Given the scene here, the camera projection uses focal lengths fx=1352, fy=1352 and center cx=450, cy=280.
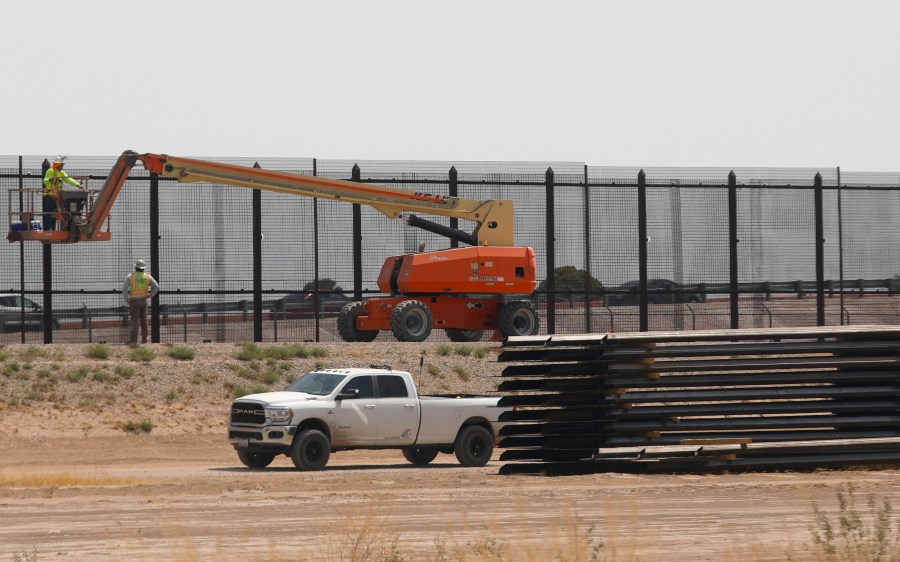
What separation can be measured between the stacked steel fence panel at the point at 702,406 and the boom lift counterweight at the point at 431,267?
42.7 feet

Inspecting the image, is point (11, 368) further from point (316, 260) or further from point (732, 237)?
point (732, 237)

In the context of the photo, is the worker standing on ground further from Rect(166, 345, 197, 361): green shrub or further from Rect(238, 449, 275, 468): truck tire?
Rect(238, 449, 275, 468): truck tire

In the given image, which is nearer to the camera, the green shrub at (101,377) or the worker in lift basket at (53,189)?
the green shrub at (101,377)

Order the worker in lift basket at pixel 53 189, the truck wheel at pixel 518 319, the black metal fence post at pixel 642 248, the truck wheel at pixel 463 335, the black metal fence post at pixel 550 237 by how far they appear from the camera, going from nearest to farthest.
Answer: the worker in lift basket at pixel 53 189
the truck wheel at pixel 518 319
the truck wheel at pixel 463 335
the black metal fence post at pixel 550 237
the black metal fence post at pixel 642 248

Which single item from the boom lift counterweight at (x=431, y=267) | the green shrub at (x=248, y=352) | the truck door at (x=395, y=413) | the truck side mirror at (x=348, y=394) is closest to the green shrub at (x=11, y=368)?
the boom lift counterweight at (x=431, y=267)

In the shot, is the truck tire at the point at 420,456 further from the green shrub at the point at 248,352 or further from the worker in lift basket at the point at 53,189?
the worker in lift basket at the point at 53,189

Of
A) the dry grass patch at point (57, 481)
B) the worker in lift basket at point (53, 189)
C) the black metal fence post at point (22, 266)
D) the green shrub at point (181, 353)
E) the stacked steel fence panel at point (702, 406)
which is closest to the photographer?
the dry grass patch at point (57, 481)

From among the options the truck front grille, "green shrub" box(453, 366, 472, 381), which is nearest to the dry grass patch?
the truck front grille

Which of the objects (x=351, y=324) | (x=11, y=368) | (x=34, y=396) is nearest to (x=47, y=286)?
(x=11, y=368)

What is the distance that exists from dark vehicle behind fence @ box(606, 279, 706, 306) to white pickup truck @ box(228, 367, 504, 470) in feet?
40.8

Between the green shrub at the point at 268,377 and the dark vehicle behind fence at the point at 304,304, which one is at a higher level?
the dark vehicle behind fence at the point at 304,304

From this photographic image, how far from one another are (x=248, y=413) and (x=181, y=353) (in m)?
8.12

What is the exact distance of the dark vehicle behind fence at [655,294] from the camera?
117ft

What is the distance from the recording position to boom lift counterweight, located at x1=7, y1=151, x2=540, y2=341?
32062 millimetres
